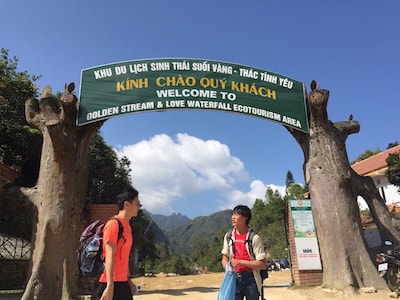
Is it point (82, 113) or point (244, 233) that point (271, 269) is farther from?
point (244, 233)

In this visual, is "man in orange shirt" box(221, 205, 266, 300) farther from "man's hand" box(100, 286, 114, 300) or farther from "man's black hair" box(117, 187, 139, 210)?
"man's hand" box(100, 286, 114, 300)

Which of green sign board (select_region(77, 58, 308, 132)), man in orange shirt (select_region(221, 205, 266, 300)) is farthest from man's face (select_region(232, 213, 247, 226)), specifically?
green sign board (select_region(77, 58, 308, 132))

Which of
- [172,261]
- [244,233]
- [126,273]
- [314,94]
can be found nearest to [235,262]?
[244,233]

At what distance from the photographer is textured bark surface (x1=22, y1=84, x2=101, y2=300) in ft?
24.0

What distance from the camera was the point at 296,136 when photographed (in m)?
9.30

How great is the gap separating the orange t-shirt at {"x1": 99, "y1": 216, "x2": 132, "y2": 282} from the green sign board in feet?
19.1

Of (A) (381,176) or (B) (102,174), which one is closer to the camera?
(B) (102,174)

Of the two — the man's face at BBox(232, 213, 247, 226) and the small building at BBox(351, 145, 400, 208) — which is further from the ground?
the small building at BBox(351, 145, 400, 208)

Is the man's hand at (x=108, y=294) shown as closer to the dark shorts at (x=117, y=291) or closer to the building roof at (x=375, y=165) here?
the dark shorts at (x=117, y=291)

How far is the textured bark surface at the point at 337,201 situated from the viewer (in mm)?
7684

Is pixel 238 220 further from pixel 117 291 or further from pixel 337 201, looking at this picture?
pixel 337 201

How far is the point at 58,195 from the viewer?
7820mm

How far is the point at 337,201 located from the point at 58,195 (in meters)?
6.51

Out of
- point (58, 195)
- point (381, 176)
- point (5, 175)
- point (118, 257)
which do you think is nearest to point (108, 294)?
point (118, 257)
